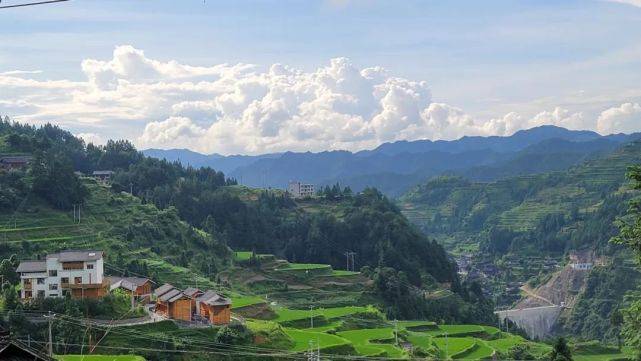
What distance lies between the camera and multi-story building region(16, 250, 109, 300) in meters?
34.5

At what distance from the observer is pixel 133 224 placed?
52906 mm

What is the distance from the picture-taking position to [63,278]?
34656 mm

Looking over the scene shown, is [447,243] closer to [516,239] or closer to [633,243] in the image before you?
[516,239]

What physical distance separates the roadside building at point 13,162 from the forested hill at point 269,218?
151 inches

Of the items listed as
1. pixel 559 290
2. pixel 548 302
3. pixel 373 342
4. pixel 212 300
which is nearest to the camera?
pixel 212 300

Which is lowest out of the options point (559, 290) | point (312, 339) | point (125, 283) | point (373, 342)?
point (559, 290)

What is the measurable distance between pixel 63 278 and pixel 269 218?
39766mm

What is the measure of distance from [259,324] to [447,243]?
9754cm

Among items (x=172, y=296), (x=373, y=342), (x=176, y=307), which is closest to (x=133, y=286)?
(x=172, y=296)

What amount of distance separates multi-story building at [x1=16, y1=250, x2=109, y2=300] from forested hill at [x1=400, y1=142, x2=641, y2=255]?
71122 millimetres

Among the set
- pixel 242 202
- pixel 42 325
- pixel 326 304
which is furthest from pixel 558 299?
pixel 42 325

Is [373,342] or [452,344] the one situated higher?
[373,342]

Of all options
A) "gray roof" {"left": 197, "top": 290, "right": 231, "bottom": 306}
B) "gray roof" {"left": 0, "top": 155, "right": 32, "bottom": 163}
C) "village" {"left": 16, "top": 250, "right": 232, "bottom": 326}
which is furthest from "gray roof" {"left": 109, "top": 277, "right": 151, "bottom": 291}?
"gray roof" {"left": 0, "top": 155, "right": 32, "bottom": 163}

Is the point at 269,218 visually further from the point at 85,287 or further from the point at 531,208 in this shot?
the point at 531,208
